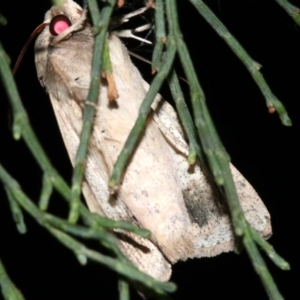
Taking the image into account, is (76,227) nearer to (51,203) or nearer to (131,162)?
(131,162)

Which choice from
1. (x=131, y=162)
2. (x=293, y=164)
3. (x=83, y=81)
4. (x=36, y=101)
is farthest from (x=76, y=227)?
(x=293, y=164)

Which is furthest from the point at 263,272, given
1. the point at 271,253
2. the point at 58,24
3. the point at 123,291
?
the point at 58,24

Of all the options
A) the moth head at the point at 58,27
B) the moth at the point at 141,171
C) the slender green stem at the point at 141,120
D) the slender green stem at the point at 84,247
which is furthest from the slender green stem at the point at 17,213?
the moth head at the point at 58,27

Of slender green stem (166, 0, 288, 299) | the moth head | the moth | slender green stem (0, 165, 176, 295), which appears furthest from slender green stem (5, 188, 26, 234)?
the moth head

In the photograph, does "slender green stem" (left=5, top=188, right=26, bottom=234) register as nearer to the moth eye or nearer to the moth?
the moth

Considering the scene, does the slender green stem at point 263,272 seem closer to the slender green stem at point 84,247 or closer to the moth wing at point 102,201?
the slender green stem at point 84,247

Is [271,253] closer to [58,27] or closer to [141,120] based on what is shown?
[141,120]

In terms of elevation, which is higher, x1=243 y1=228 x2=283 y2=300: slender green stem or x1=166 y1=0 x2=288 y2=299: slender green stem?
x1=166 y1=0 x2=288 y2=299: slender green stem
